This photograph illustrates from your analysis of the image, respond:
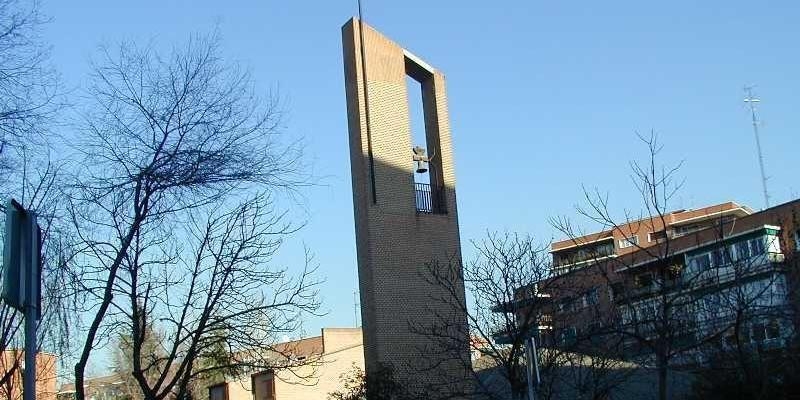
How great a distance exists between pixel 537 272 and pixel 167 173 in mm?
8559

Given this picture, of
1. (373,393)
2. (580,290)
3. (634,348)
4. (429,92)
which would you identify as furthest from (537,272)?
(429,92)

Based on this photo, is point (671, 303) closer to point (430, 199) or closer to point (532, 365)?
point (532, 365)

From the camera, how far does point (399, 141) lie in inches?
1304

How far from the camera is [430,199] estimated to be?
3388 cm

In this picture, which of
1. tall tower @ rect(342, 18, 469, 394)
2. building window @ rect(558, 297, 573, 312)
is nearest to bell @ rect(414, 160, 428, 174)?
tall tower @ rect(342, 18, 469, 394)

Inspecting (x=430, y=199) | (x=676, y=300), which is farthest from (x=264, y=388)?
(x=676, y=300)

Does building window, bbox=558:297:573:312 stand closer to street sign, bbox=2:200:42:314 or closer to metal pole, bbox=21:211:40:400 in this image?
metal pole, bbox=21:211:40:400

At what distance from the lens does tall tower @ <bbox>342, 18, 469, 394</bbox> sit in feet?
101

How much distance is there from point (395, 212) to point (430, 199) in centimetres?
212

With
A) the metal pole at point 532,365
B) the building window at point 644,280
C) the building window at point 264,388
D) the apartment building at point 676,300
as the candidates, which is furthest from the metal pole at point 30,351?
the building window at point 264,388

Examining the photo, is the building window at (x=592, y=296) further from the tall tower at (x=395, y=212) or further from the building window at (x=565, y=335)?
the tall tower at (x=395, y=212)

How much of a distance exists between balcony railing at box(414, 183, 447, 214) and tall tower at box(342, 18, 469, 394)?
4cm

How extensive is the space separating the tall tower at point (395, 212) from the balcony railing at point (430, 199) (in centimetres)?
4

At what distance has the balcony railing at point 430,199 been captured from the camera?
1315 inches
